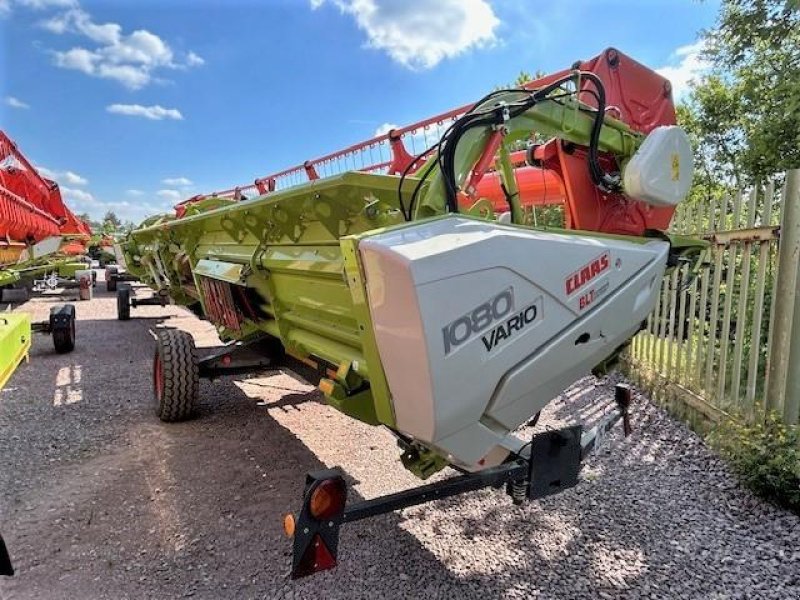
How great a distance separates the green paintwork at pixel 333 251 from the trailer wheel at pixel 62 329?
3.51 metres

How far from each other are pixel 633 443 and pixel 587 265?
246cm

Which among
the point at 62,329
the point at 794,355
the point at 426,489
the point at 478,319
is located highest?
the point at 478,319

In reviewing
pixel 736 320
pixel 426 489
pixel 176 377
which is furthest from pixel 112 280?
pixel 426 489

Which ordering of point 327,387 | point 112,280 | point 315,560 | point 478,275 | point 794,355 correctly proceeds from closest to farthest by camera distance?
1. point 478,275
2. point 315,560
3. point 327,387
4. point 794,355
5. point 112,280

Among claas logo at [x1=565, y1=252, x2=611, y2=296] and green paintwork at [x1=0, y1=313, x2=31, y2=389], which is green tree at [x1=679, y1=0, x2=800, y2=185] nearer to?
claas logo at [x1=565, y1=252, x2=611, y2=296]

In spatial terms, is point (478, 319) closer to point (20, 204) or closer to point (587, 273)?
point (587, 273)

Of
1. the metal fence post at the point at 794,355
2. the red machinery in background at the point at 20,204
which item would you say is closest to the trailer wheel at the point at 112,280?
the red machinery in background at the point at 20,204

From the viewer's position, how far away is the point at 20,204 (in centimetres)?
898

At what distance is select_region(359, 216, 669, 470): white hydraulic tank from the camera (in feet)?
5.88

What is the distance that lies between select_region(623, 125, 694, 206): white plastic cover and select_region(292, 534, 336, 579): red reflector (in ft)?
6.82

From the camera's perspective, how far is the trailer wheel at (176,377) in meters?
4.52

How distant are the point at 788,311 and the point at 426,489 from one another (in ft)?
9.19

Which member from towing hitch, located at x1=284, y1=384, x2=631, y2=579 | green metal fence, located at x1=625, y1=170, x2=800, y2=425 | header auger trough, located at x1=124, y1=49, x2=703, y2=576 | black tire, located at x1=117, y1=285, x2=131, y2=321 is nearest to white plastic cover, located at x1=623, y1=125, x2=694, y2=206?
header auger trough, located at x1=124, y1=49, x2=703, y2=576

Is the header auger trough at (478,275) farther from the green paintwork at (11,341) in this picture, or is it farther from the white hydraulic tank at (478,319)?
the green paintwork at (11,341)
